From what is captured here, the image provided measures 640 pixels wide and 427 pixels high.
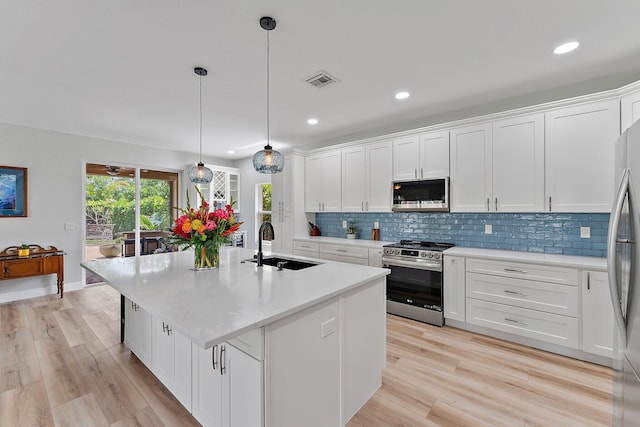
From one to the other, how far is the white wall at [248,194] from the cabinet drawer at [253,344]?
17.7 feet

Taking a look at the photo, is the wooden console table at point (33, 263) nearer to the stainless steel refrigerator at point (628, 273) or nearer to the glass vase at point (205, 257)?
the glass vase at point (205, 257)

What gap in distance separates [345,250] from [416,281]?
113cm

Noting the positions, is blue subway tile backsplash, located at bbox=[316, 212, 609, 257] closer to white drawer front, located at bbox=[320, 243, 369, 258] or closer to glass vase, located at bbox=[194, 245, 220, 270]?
white drawer front, located at bbox=[320, 243, 369, 258]

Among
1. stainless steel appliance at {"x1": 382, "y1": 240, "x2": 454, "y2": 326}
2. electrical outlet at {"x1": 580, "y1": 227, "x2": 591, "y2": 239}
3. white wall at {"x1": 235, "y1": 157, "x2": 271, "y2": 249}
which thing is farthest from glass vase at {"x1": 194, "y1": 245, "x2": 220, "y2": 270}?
white wall at {"x1": 235, "y1": 157, "x2": 271, "y2": 249}

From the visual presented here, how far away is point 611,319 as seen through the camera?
2373mm

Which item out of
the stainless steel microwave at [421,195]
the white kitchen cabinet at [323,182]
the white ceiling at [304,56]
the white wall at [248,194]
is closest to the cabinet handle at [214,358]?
the white ceiling at [304,56]

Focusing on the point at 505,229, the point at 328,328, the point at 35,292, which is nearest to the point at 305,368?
the point at 328,328

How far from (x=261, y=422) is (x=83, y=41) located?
9.44 feet

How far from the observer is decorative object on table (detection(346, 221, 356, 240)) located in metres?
4.72

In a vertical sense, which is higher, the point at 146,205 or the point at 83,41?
the point at 83,41

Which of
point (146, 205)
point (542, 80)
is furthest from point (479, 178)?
point (146, 205)

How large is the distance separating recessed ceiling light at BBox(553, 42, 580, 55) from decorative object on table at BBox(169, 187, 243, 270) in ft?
9.40

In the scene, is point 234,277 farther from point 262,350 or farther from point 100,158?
point 100,158

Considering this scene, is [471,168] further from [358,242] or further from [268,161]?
[268,161]
